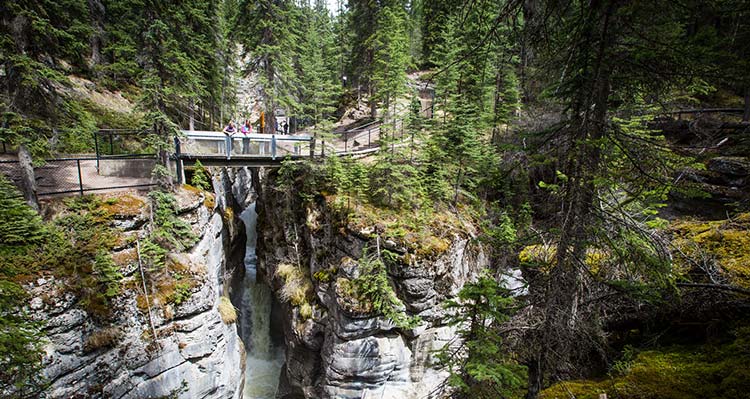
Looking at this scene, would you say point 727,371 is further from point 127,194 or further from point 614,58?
point 127,194

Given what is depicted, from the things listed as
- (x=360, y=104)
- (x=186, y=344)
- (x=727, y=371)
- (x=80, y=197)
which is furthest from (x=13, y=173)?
(x=360, y=104)

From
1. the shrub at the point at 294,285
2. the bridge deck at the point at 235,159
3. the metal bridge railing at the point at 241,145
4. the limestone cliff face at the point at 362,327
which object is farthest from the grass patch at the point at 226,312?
the metal bridge railing at the point at 241,145

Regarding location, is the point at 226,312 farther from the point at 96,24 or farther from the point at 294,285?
the point at 96,24

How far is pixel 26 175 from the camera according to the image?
820 centimetres

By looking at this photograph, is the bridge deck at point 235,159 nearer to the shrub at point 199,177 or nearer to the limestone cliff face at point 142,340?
the shrub at point 199,177

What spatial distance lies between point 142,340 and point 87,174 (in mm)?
6192

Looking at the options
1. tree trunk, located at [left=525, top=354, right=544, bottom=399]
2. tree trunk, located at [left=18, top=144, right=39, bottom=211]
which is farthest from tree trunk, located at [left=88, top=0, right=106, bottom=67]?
tree trunk, located at [left=525, top=354, right=544, bottom=399]

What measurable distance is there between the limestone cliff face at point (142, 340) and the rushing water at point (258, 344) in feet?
11.9

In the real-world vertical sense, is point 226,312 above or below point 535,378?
below

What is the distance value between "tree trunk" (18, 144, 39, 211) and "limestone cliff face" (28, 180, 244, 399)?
2.06 meters

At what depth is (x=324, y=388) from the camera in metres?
12.0

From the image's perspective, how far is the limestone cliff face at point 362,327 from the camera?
448 inches

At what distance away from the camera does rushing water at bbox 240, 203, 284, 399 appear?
49.9 feet

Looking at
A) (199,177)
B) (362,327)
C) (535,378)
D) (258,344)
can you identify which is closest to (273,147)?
(199,177)
